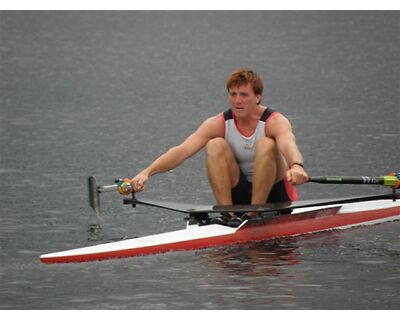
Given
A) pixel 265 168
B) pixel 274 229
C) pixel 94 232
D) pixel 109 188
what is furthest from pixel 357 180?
pixel 94 232

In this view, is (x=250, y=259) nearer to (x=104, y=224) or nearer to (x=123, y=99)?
(x=104, y=224)

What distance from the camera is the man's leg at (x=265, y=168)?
51.2 feet

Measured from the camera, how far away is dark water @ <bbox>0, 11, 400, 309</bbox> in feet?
45.4

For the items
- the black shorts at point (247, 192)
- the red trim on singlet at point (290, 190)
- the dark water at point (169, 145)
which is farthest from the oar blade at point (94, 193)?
the red trim on singlet at point (290, 190)

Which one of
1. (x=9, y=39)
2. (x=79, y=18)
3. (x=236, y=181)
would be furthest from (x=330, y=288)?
(x=79, y=18)

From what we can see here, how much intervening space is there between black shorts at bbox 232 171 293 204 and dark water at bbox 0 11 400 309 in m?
0.47

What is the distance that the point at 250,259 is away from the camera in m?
15.0

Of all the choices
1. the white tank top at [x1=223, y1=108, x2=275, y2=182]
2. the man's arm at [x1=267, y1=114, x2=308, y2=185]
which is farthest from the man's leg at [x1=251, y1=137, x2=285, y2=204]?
the white tank top at [x1=223, y1=108, x2=275, y2=182]

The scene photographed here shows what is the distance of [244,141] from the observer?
15898 mm

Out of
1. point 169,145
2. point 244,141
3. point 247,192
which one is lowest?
point 247,192

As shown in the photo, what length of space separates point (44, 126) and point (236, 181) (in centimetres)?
1194

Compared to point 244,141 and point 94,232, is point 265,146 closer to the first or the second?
point 244,141

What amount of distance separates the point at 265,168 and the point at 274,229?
732 millimetres

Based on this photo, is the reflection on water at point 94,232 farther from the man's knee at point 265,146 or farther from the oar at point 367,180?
the oar at point 367,180
